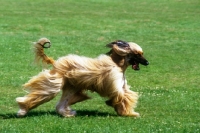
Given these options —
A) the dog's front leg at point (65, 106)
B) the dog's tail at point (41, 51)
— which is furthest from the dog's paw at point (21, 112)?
the dog's tail at point (41, 51)

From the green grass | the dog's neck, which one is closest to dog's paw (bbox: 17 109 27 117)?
the green grass

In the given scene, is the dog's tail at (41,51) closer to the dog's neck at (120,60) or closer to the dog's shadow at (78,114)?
the dog's shadow at (78,114)

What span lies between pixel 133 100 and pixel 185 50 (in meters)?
11.7

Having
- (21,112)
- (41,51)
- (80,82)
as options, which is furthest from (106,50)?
(21,112)

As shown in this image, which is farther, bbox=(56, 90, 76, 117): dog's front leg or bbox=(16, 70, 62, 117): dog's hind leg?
bbox=(56, 90, 76, 117): dog's front leg

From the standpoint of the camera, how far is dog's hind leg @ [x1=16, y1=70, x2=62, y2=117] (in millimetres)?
9961

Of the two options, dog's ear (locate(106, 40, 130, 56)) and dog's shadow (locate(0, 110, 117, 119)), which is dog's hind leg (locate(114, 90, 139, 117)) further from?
dog's ear (locate(106, 40, 130, 56))

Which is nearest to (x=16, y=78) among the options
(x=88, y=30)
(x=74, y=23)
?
(x=88, y=30)

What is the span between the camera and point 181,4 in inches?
1636

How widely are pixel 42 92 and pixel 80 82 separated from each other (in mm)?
686

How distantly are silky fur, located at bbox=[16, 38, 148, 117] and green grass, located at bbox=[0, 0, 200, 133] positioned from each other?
271 mm

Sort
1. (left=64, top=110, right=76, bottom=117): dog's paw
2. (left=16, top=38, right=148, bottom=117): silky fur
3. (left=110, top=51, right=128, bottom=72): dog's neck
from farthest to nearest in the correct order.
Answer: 1. (left=110, top=51, right=128, bottom=72): dog's neck
2. (left=64, top=110, right=76, bottom=117): dog's paw
3. (left=16, top=38, right=148, bottom=117): silky fur

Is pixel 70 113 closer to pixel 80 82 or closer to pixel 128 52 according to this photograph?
pixel 80 82

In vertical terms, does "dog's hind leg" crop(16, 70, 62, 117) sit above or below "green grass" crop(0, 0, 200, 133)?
above
